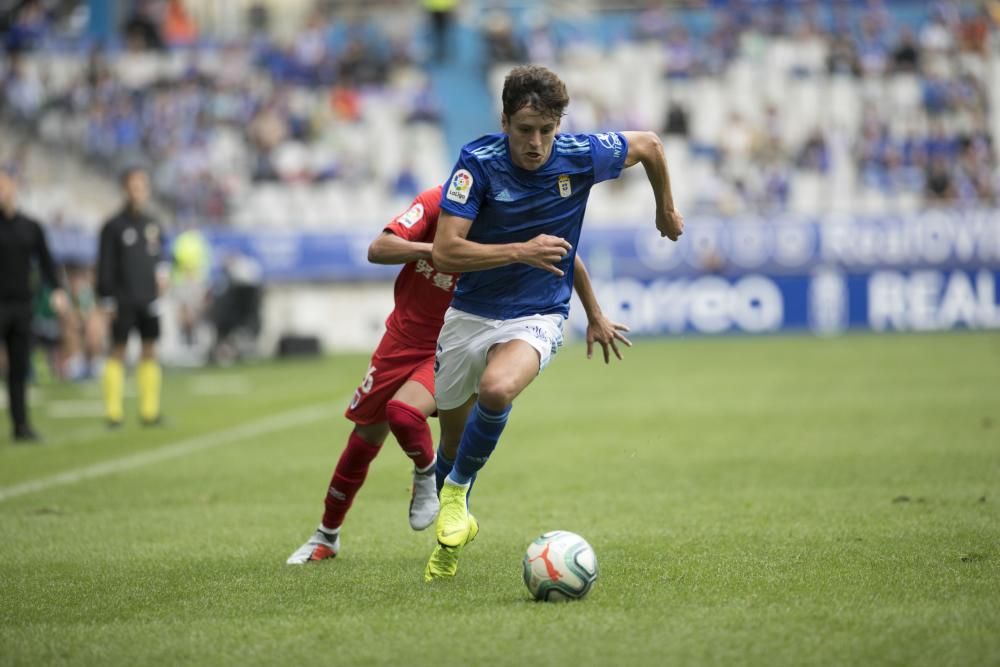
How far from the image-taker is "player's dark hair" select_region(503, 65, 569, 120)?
6309 millimetres

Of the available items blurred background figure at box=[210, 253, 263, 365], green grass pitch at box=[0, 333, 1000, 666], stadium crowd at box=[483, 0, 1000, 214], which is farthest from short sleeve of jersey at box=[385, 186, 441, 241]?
stadium crowd at box=[483, 0, 1000, 214]

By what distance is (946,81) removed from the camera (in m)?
31.9

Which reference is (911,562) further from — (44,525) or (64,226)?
(64,226)

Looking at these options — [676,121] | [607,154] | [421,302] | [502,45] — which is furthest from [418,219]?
[502,45]

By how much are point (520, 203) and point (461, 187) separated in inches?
13.5

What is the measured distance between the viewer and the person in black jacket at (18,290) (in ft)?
44.9

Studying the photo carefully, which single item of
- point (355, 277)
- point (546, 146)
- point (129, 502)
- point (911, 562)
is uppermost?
point (546, 146)

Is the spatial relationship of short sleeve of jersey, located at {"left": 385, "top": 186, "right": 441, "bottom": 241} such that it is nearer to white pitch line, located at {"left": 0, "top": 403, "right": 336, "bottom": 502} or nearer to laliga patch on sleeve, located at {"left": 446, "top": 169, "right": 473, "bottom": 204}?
laliga patch on sleeve, located at {"left": 446, "top": 169, "right": 473, "bottom": 204}

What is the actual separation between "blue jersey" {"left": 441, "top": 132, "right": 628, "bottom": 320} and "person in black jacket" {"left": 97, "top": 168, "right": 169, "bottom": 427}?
8634 millimetres

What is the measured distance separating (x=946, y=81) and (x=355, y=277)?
14465 mm

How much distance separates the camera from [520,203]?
6.64 metres

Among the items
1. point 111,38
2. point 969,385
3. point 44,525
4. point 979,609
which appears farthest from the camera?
point 111,38

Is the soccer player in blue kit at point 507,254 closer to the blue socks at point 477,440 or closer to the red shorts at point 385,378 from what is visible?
the blue socks at point 477,440

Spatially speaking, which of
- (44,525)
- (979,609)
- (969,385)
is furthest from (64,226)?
(979,609)
